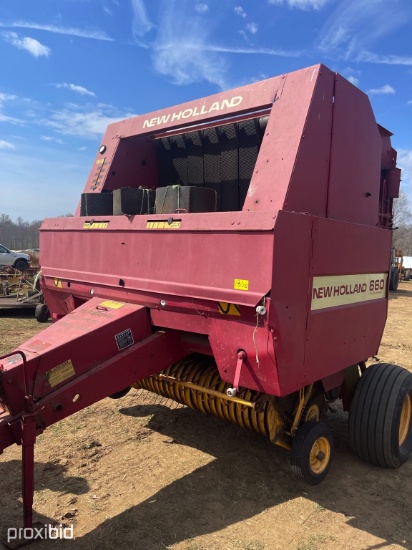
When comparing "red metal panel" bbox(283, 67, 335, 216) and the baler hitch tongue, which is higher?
"red metal panel" bbox(283, 67, 335, 216)

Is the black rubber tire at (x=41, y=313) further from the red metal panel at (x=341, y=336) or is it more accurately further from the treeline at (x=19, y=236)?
the treeline at (x=19, y=236)

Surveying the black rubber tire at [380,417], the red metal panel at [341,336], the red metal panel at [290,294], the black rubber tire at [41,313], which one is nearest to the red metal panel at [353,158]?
the red metal panel at [290,294]

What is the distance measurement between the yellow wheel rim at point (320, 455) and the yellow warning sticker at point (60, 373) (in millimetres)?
1745

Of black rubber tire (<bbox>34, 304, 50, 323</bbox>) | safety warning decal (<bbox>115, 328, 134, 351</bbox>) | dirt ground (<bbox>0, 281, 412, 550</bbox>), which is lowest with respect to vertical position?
dirt ground (<bbox>0, 281, 412, 550</bbox>)

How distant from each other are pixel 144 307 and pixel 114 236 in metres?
0.61

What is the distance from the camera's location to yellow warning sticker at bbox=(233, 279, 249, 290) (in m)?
2.49

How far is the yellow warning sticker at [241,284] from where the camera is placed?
2.49m

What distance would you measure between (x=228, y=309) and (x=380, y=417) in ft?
5.90

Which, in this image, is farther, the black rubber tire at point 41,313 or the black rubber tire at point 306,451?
the black rubber tire at point 41,313

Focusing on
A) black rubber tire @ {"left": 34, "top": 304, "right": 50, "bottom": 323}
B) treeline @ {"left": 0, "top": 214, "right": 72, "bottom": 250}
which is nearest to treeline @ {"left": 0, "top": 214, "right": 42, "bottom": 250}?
treeline @ {"left": 0, "top": 214, "right": 72, "bottom": 250}

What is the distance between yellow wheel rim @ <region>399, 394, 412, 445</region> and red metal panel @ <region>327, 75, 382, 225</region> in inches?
63.4

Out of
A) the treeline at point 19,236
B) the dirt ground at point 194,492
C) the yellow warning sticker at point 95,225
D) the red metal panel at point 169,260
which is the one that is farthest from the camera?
the treeline at point 19,236

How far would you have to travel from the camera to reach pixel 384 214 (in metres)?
4.04

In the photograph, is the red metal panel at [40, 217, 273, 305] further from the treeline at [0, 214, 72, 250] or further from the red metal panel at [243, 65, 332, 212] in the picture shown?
the treeline at [0, 214, 72, 250]
